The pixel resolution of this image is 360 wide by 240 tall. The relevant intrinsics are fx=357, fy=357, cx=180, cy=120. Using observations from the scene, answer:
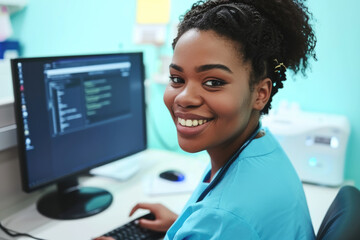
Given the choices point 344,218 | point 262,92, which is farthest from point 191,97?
point 344,218

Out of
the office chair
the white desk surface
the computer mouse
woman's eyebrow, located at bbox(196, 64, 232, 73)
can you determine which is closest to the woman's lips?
woman's eyebrow, located at bbox(196, 64, 232, 73)

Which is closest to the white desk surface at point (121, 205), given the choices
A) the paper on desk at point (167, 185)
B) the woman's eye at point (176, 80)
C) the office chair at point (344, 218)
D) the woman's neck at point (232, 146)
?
the paper on desk at point (167, 185)

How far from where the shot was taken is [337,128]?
129cm

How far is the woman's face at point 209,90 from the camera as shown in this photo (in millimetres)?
693

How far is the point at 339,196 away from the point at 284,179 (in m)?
0.21

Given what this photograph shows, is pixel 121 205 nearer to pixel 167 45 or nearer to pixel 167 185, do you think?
pixel 167 185

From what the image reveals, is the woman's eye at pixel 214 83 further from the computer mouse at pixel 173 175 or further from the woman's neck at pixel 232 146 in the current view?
the computer mouse at pixel 173 175

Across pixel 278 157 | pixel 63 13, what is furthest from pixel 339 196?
pixel 63 13

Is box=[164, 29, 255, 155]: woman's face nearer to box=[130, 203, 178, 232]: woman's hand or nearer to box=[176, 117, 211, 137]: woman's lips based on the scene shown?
box=[176, 117, 211, 137]: woman's lips

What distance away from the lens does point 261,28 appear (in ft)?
2.35

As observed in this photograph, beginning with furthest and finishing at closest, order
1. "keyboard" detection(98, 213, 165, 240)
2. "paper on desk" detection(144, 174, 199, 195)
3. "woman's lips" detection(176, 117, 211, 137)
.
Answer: "paper on desk" detection(144, 174, 199, 195)
"keyboard" detection(98, 213, 165, 240)
"woman's lips" detection(176, 117, 211, 137)

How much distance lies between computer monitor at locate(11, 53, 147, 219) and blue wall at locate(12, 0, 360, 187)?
535mm

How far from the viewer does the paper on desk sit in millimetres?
1254

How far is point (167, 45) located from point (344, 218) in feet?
4.15
